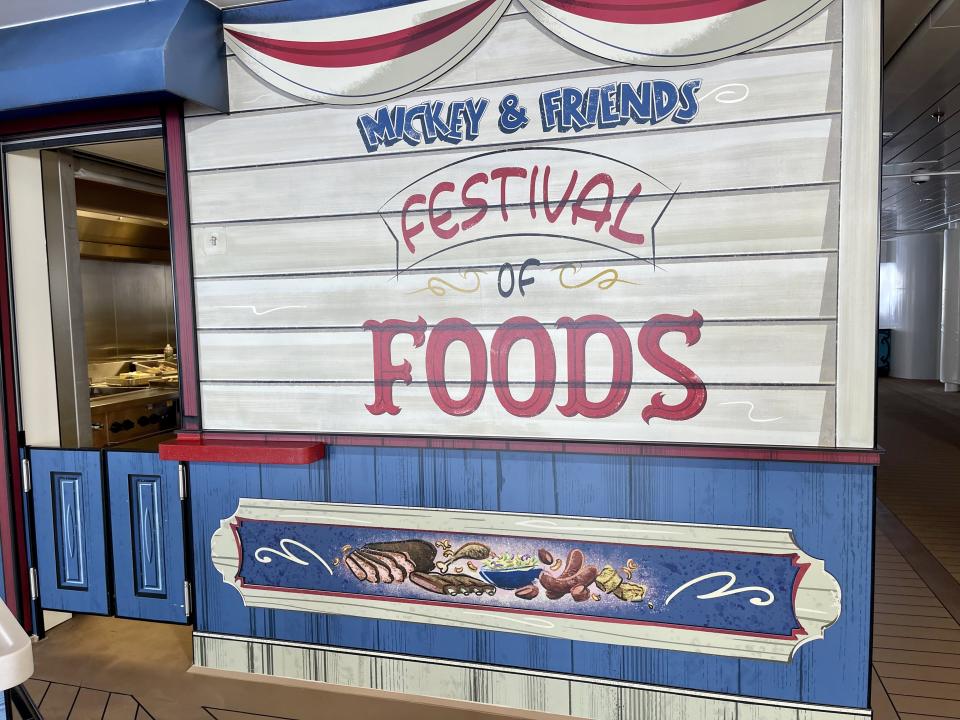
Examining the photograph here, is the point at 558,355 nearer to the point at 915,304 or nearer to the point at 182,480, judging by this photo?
the point at 182,480

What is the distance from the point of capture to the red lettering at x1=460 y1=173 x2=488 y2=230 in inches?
107

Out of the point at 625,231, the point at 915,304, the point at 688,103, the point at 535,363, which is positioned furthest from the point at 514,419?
the point at 915,304

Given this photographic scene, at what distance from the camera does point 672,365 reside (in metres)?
2.56

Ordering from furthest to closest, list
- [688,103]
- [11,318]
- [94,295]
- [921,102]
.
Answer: [94,295]
[921,102]
[11,318]
[688,103]

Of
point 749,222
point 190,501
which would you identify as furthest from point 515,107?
point 190,501

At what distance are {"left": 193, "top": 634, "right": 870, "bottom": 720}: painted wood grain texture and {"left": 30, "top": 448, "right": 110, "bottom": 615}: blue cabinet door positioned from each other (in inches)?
29.1

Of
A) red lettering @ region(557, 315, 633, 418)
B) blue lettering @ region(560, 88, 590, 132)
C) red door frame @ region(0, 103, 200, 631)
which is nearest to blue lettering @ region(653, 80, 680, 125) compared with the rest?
blue lettering @ region(560, 88, 590, 132)

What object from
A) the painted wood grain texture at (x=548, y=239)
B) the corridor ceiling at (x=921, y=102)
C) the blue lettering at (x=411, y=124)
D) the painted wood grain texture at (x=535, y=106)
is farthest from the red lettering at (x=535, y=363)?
the corridor ceiling at (x=921, y=102)

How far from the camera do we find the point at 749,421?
2510 mm

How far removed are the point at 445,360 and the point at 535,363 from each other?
0.38 m

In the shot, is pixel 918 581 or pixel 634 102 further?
pixel 918 581

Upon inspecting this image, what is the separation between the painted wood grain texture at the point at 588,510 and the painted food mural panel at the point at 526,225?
0.46 ft

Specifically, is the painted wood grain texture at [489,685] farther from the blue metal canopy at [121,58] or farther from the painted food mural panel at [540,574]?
the blue metal canopy at [121,58]

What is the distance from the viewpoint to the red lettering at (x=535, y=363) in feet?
8.83
